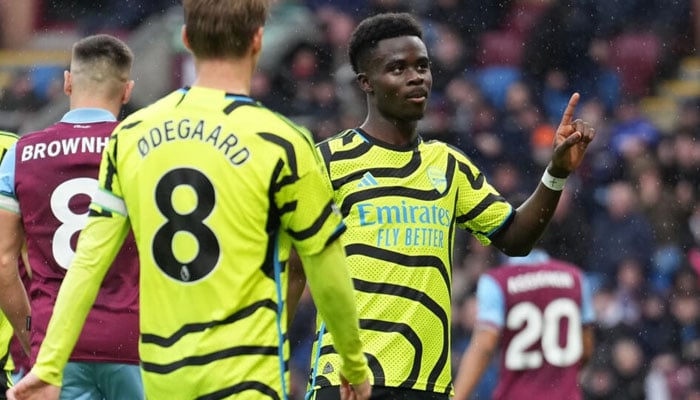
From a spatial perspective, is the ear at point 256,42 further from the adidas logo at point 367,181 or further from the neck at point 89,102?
the neck at point 89,102

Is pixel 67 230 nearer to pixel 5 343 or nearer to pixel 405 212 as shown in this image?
pixel 5 343

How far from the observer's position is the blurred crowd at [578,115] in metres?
13.0

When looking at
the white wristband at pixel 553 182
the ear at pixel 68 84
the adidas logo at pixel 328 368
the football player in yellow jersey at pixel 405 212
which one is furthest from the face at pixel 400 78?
the ear at pixel 68 84

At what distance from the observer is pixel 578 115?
14672mm

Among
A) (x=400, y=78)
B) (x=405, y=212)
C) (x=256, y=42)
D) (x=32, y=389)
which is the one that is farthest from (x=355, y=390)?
(x=400, y=78)

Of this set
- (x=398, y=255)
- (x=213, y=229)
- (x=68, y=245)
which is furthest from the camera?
(x=68, y=245)

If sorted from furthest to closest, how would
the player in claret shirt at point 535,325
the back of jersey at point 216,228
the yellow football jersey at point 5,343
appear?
the player in claret shirt at point 535,325, the yellow football jersey at point 5,343, the back of jersey at point 216,228

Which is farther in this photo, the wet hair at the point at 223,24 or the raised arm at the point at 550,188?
the raised arm at the point at 550,188

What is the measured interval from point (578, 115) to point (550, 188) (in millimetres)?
8871

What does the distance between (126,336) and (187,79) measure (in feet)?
29.1

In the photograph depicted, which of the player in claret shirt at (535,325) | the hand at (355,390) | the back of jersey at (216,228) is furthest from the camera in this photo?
the player in claret shirt at (535,325)

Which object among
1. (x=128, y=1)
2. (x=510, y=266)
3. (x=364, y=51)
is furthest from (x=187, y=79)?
(x=364, y=51)

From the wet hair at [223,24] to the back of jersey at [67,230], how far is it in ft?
6.06

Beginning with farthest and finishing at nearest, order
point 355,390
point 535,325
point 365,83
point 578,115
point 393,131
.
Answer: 1. point 578,115
2. point 535,325
3. point 365,83
4. point 393,131
5. point 355,390
